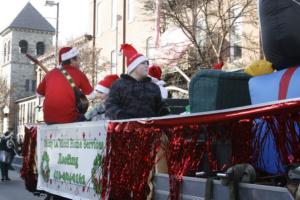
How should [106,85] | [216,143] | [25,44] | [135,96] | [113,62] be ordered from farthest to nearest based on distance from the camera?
[25,44] < [113,62] < [106,85] < [135,96] < [216,143]

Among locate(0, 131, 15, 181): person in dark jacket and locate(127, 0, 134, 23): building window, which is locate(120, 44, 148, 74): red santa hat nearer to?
locate(0, 131, 15, 181): person in dark jacket

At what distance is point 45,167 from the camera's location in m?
5.71

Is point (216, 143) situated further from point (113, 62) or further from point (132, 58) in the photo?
point (113, 62)

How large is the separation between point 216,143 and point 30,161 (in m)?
3.44

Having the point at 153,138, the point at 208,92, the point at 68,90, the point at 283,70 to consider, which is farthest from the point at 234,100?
the point at 68,90

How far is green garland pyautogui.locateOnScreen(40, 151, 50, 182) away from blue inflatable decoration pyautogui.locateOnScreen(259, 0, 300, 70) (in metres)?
2.82

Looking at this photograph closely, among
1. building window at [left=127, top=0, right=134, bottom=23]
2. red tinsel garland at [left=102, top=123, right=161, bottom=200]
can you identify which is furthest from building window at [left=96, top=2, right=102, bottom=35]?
red tinsel garland at [left=102, top=123, right=161, bottom=200]

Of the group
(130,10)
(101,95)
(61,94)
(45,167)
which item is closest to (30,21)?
(130,10)

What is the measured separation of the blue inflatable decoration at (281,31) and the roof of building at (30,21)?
8179 centimetres

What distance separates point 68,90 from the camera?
604cm

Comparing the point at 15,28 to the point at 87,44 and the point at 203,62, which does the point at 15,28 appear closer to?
the point at 87,44

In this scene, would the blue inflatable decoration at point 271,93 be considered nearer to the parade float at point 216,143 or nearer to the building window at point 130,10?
the parade float at point 216,143

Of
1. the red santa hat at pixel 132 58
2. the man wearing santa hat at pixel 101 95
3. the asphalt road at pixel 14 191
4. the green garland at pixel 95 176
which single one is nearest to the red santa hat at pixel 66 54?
the man wearing santa hat at pixel 101 95

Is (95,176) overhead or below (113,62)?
below
